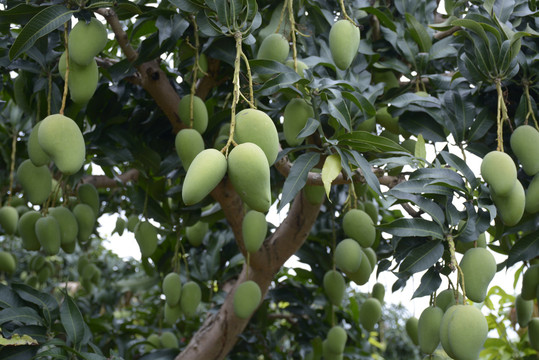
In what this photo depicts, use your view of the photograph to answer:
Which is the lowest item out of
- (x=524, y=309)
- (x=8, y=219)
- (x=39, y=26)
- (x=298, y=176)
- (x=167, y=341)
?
(x=167, y=341)

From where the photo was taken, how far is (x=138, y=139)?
1403 millimetres

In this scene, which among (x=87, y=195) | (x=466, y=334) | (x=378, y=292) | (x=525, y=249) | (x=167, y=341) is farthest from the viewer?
(x=167, y=341)

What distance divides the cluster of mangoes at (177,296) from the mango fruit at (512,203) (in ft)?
2.54

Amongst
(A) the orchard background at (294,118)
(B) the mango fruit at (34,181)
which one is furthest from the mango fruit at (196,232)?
(B) the mango fruit at (34,181)

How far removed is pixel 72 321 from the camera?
1.09 metres

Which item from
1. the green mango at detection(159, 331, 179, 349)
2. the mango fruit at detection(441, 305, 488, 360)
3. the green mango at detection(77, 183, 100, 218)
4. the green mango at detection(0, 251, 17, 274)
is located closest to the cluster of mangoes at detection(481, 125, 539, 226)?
the mango fruit at detection(441, 305, 488, 360)

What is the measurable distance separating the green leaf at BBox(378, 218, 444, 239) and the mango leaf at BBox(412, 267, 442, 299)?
72mm

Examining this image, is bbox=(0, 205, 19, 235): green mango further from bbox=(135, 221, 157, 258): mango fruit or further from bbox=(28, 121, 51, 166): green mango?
bbox=(28, 121, 51, 166): green mango

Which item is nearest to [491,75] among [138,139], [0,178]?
[138,139]

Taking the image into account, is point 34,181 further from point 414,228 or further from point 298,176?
point 414,228

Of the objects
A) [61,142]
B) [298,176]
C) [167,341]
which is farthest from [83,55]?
[167,341]

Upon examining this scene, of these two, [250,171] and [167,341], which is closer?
[250,171]

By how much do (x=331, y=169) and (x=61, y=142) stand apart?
0.38 meters

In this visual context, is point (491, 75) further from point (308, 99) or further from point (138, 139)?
point (138, 139)
